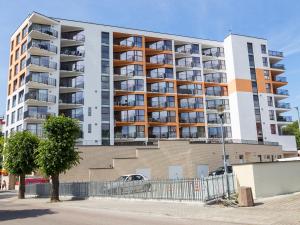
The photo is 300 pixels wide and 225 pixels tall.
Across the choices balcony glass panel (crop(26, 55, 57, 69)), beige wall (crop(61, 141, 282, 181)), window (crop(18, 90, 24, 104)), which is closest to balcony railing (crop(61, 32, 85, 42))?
balcony glass panel (crop(26, 55, 57, 69))

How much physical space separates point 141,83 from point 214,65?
56.4ft

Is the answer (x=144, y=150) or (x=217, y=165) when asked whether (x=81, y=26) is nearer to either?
(x=144, y=150)

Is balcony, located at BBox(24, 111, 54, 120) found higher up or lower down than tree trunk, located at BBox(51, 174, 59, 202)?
higher up

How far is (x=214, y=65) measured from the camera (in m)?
69.4

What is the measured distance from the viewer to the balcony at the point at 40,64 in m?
53.9

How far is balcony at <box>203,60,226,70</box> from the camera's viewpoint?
227 feet

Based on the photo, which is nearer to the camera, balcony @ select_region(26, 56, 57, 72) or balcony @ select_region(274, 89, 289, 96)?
balcony @ select_region(26, 56, 57, 72)

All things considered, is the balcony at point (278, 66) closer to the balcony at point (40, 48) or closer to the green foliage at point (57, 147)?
the balcony at point (40, 48)

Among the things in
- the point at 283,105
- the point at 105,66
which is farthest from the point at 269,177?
the point at 283,105

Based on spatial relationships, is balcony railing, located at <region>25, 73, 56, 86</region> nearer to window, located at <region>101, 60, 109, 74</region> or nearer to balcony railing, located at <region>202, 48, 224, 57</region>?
window, located at <region>101, 60, 109, 74</region>

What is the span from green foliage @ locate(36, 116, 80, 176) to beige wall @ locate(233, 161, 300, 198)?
1480cm

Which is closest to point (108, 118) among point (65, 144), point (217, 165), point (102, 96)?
point (102, 96)

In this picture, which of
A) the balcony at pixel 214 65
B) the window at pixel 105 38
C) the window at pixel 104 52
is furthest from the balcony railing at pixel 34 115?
the balcony at pixel 214 65

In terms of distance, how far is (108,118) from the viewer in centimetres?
5716
